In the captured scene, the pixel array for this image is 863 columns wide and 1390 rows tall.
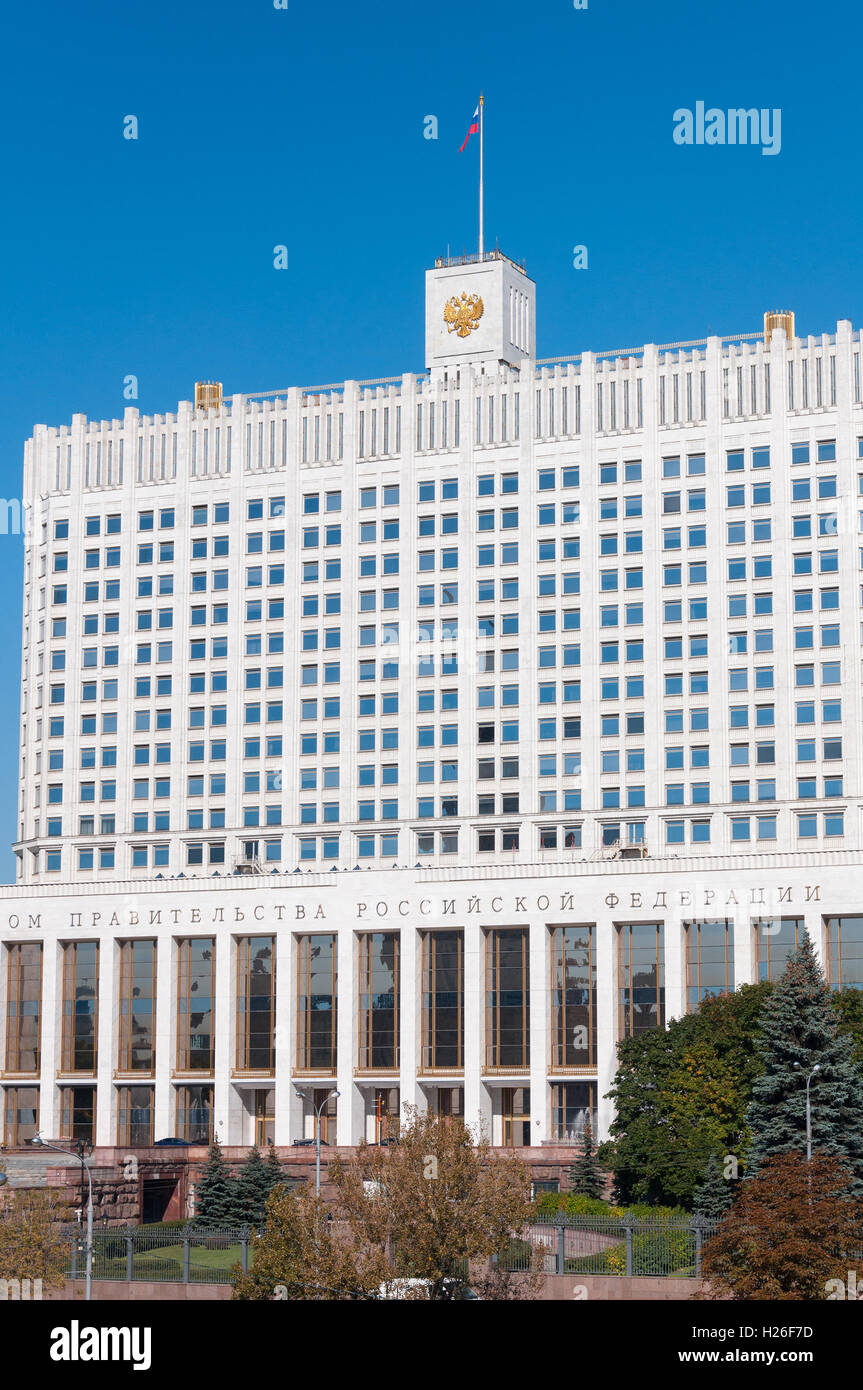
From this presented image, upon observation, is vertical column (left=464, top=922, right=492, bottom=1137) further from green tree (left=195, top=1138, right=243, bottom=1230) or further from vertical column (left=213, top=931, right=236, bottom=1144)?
green tree (left=195, top=1138, right=243, bottom=1230)

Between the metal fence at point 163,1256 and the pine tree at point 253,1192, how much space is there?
784 inches

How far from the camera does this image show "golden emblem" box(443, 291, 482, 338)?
443 feet

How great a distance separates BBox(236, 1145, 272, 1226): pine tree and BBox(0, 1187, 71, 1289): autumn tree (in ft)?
66.8

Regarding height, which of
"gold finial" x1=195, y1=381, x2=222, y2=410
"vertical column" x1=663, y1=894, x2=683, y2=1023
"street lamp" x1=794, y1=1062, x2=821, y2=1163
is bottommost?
"street lamp" x1=794, y1=1062, x2=821, y2=1163

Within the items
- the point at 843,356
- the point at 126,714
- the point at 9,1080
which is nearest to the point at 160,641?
the point at 126,714

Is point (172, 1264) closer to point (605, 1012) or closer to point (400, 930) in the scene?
point (605, 1012)

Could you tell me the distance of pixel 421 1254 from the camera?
1961 inches

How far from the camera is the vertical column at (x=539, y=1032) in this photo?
96750 mm

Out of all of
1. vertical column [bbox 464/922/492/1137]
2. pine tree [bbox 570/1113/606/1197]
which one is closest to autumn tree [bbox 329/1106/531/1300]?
pine tree [bbox 570/1113/606/1197]

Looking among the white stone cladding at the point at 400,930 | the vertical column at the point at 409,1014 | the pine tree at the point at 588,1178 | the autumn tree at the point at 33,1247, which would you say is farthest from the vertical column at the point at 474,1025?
the autumn tree at the point at 33,1247

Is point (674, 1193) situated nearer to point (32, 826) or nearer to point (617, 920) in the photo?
point (617, 920)

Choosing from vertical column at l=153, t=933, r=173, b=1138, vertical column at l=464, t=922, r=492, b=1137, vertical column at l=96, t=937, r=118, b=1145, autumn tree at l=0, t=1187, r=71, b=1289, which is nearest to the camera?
autumn tree at l=0, t=1187, r=71, b=1289

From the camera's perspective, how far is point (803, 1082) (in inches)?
2707

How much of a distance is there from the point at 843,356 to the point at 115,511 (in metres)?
50.7
